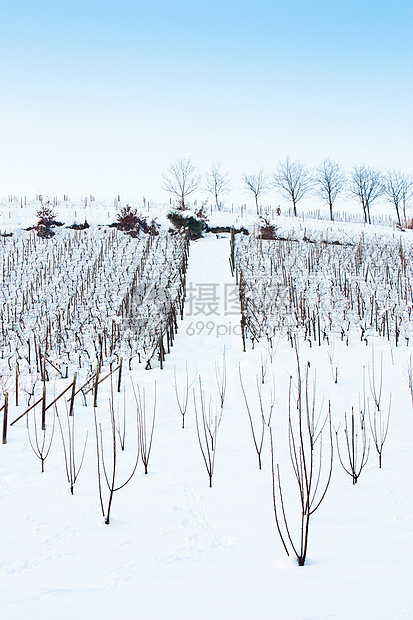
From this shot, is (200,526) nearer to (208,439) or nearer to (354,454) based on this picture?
(354,454)

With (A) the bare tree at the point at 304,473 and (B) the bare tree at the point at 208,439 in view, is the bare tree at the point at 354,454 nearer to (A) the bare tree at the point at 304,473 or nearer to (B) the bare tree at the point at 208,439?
(A) the bare tree at the point at 304,473

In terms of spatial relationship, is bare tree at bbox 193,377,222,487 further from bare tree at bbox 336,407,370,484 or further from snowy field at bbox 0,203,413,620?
bare tree at bbox 336,407,370,484

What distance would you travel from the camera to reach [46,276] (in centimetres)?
1488

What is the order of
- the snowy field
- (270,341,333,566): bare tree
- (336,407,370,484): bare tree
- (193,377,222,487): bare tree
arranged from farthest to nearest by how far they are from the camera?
(193,377,222,487): bare tree < (336,407,370,484): bare tree < (270,341,333,566): bare tree < the snowy field

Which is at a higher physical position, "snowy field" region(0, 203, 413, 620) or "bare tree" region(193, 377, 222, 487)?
"bare tree" region(193, 377, 222, 487)

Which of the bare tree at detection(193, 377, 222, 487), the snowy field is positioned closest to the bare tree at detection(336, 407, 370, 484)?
the snowy field

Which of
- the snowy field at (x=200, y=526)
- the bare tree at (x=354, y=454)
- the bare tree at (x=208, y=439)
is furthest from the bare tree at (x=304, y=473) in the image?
the bare tree at (x=208, y=439)

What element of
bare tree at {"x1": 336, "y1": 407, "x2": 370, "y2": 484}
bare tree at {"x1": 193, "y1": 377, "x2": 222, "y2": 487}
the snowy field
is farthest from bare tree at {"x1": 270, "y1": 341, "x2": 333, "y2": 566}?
bare tree at {"x1": 193, "y1": 377, "x2": 222, "y2": 487}

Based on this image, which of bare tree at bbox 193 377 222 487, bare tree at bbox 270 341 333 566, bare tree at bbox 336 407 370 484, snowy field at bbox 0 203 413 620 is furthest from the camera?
bare tree at bbox 193 377 222 487

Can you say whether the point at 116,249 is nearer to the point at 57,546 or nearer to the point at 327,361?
the point at 327,361

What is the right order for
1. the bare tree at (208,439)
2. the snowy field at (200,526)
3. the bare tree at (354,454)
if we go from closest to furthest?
the snowy field at (200,526) < the bare tree at (354,454) < the bare tree at (208,439)

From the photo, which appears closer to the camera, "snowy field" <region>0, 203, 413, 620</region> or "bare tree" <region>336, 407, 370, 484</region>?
"snowy field" <region>0, 203, 413, 620</region>

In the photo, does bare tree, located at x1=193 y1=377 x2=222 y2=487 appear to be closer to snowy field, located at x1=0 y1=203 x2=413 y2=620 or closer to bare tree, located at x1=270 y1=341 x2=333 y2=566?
snowy field, located at x1=0 y1=203 x2=413 y2=620

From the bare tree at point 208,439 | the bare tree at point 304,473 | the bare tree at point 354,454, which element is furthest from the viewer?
the bare tree at point 208,439
